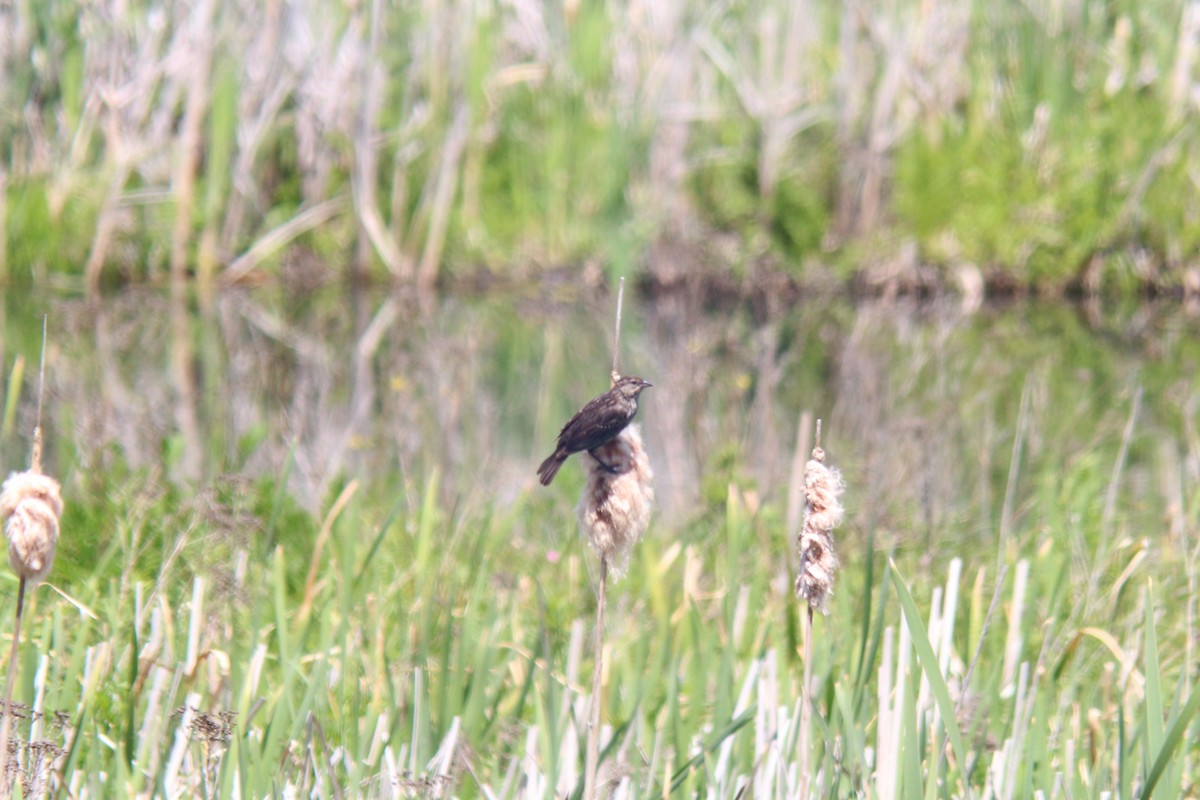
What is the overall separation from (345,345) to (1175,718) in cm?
578

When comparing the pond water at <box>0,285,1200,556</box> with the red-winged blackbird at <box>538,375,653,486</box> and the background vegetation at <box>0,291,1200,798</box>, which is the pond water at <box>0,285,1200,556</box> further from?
the red-winged blackbird at <box>538,375,653,486</box>

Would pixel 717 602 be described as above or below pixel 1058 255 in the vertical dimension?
below

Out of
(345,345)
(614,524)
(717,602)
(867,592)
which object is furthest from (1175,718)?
(345,345)

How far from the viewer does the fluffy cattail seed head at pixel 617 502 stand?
1.45m

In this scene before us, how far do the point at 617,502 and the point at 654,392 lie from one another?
4176mm

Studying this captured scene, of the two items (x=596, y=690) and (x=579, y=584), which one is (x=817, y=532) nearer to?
(x=596, y=690)

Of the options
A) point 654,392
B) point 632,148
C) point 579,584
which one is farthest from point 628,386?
point 632,148

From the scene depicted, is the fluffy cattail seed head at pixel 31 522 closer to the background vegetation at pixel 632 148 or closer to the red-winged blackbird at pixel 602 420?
the red-winged blackbird at pixel 602 420

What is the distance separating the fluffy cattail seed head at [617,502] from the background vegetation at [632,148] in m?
7.24

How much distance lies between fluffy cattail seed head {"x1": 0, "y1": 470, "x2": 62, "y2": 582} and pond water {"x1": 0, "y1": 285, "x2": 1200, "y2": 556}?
4.08ft

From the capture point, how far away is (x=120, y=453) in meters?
3.40

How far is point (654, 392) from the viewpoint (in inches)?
221

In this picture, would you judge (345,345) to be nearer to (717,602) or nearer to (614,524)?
(717,602)

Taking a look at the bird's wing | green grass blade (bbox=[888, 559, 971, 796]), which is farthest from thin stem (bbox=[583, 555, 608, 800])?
green grass blade (bbox=[888, 559, 971, 796])
